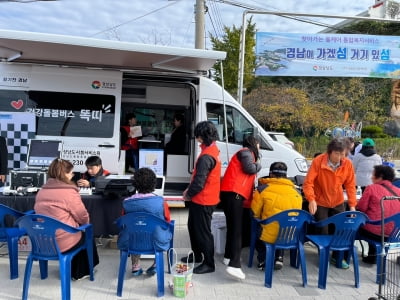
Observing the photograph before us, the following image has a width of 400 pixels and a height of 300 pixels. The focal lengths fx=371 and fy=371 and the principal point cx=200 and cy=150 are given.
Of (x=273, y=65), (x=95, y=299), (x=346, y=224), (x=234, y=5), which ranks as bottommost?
(x=95, y=299)

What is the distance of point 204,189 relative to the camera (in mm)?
3760

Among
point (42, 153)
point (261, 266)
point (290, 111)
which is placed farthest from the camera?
point (290, 111)

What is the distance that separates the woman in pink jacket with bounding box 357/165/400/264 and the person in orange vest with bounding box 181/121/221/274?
1627mm

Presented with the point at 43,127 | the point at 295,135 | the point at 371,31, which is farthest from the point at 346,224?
the point at 371,31

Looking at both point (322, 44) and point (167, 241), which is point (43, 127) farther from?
point (322, 44)

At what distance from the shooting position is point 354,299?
3.50 metres

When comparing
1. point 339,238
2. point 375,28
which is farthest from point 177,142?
point 375,28

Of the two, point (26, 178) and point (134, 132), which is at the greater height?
point (134, 132)

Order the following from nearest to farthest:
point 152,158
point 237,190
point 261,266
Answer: point 237,190, point 261,266, point 152,158

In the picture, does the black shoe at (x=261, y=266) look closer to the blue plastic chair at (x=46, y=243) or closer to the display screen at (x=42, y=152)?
the blue plastic chair at (x=46, y=243)

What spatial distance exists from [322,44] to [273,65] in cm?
160

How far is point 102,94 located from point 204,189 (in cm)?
326

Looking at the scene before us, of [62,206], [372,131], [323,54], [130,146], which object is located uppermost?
[323,54]

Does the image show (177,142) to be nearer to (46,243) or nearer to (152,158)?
(152,158)
